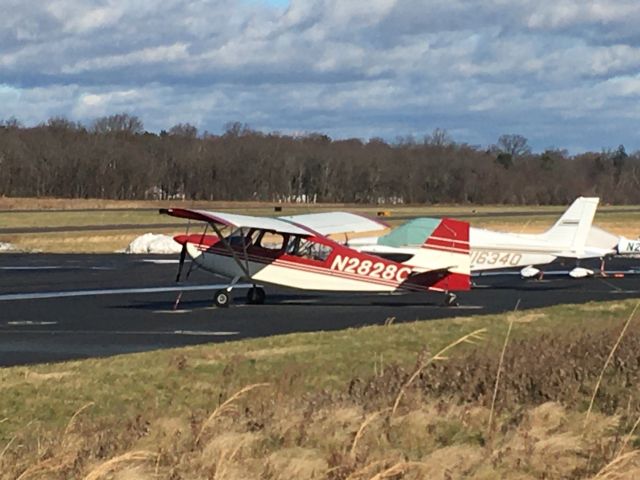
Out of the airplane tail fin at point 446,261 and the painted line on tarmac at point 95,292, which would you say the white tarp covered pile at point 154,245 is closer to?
the painted line on tarmac at point 95,292

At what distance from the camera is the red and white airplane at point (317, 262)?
22.5 meters

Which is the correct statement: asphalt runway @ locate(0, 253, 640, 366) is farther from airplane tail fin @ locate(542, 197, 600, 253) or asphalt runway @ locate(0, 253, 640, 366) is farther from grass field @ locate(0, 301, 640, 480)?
grass field @ locate(0, 301, 640, 480)

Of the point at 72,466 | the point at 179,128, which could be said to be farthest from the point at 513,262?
the point at 179,128

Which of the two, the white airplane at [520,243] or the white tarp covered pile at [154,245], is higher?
the white airplane at [520,243]

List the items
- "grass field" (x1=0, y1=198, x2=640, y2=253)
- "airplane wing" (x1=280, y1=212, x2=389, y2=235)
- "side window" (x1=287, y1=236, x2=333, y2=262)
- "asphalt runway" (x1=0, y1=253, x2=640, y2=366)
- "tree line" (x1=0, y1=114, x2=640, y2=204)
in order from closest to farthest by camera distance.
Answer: "asphalt runway" (x1=0, y1=253, x2=640, y2=366) → "side window" (x1=287, y1=236, x2=333, y2=262) → "airplane wing" (x1=280, y1=212, x2=389, y2=235) → "grass field" (x1=0, y1=198, x2=640, y2=253) → "tree line" (x1=0, y1=114, x2=640, y2=204)

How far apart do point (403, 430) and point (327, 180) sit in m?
124

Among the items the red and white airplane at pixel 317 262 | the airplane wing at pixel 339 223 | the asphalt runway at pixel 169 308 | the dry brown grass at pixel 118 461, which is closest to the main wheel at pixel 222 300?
the red and white airplane at pixel 317 262

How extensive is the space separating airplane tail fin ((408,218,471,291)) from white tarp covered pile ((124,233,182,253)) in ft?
71.4

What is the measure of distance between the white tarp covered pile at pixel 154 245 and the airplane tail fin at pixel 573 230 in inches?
749

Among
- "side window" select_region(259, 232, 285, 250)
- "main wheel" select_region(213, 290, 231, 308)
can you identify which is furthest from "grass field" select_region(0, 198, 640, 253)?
"main wheel" select_region(213, 290, 231, 308)

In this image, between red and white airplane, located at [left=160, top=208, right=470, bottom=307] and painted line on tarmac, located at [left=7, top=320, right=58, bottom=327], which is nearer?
painted line on tarmac, located at [left=7, top=320, right=58, bottom=327]

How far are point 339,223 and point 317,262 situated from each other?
379 centimetres

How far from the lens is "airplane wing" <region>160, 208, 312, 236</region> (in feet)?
70.2

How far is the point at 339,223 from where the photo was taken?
26438 mm
